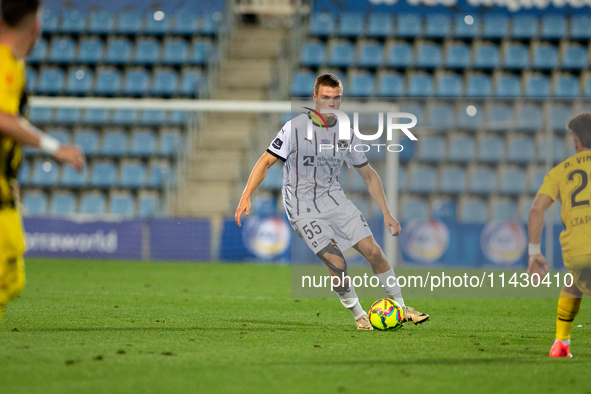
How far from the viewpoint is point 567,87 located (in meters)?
18.8

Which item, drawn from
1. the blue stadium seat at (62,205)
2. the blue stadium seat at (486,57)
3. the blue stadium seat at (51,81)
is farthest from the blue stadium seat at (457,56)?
the blue stadium seat at (51,81)

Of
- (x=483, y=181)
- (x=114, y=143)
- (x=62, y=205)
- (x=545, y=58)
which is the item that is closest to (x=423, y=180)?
(x=483, y=181)

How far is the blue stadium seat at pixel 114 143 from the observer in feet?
62.2

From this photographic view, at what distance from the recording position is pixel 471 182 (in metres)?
15.4

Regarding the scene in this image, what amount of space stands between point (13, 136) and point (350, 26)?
1837 cm

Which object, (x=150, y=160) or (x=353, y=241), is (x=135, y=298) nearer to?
(x=353, y=241)

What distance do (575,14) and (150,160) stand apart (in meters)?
12.5

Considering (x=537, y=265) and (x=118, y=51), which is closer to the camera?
(x=537, y=265)

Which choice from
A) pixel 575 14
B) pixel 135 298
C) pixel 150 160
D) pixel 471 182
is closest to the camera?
pixel 135 298

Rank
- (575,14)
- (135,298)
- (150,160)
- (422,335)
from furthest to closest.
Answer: (575,14) < (150,160) < (135,298) < (422,335)

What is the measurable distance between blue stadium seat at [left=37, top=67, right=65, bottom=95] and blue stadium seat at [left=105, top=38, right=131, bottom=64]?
56.3 inches

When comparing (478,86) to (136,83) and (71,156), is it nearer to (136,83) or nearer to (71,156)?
(136,83)

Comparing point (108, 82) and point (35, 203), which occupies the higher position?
point (108, 82)

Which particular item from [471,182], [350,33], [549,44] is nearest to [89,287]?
[471,182]
